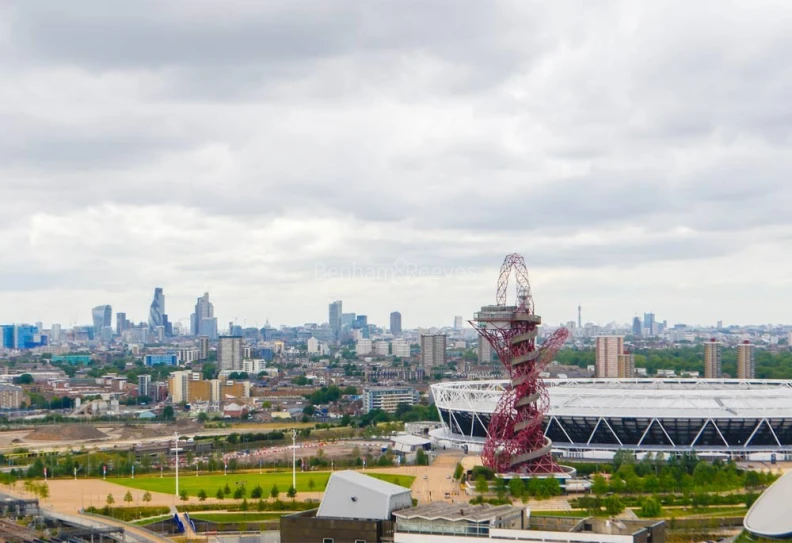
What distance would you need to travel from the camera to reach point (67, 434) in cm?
12062

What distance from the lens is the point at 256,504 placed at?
225 feet

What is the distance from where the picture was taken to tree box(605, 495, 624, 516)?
61406 millimetres

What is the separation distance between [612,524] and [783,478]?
576cm

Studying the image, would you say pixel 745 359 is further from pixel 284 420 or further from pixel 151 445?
pixel 151 445

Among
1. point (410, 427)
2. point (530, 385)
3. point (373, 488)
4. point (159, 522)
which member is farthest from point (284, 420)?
point (373, 488)

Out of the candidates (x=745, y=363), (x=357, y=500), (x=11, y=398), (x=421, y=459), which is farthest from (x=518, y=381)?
(x=745, y=363)

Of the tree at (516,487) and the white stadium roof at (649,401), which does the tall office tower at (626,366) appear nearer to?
the white stadium roof at (649,401)

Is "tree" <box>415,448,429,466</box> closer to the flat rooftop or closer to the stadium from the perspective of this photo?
the stadium

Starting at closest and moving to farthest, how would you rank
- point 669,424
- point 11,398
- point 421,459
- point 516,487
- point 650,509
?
point 650,509 < point 516,487 < point 669,424 < point 421,459 < point 11,398

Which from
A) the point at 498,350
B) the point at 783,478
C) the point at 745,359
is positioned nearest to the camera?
the point at 783,478

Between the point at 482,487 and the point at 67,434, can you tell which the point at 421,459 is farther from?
the point at 67,434

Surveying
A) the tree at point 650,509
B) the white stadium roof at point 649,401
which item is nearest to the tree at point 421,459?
the white stadium roof at point 649,401

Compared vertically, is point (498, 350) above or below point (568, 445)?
above

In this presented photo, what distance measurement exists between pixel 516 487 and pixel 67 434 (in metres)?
64.1
